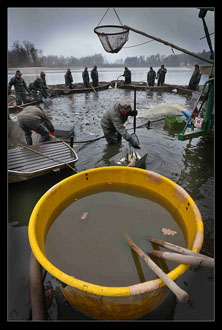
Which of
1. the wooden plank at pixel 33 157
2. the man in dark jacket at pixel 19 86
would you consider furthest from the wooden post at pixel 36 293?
the man in dark jacket at pixel 19 86

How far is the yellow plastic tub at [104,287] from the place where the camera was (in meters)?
1.62

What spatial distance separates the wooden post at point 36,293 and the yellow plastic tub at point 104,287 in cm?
29

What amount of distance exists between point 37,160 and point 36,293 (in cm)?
303

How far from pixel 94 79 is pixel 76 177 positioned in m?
17.7

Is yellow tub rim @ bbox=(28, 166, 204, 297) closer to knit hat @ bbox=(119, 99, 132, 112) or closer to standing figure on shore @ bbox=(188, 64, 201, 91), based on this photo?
→ knit hat @ bbox=(119, 99, 132, 112)

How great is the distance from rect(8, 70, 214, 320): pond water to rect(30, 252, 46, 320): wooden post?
233 millimetres

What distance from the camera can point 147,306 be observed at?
1.93 m

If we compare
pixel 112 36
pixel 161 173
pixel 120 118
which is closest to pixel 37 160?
pixel 120 118

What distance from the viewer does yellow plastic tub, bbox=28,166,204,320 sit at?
162 centimetres

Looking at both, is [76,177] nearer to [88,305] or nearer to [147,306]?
[88,305]

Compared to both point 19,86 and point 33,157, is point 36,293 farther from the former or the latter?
point 19,86

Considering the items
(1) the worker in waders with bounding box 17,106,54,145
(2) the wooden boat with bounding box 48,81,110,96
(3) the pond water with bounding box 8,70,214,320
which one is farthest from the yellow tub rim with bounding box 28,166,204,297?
(2) the wooden boat with bounding box 48,81,110,96

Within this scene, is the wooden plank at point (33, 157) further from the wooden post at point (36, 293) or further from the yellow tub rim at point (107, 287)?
the wooden post at point (36, 293)

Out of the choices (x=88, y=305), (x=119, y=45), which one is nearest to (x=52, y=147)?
(x=119, y=45)
